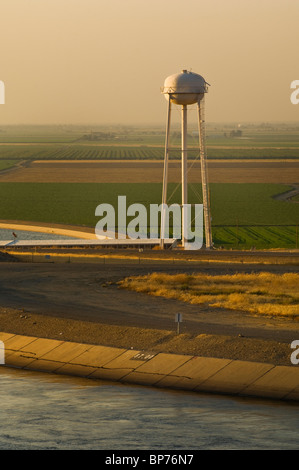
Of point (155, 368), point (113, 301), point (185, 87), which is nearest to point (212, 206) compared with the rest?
point (185, 87)

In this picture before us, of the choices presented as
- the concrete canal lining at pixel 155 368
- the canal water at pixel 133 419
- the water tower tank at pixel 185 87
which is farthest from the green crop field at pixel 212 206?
the canal water at pixel 133 419

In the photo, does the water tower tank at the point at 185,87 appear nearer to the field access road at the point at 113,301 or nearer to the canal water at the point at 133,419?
the field access road at the point at 113,301

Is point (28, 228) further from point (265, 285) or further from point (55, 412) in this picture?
point (55, 412)

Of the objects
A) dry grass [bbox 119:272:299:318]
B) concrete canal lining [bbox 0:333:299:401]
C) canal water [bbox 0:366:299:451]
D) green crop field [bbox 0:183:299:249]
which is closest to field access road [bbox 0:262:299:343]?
dry grass [bbox 119:272:299:318]

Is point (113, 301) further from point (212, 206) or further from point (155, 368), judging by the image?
point (212, 206)
